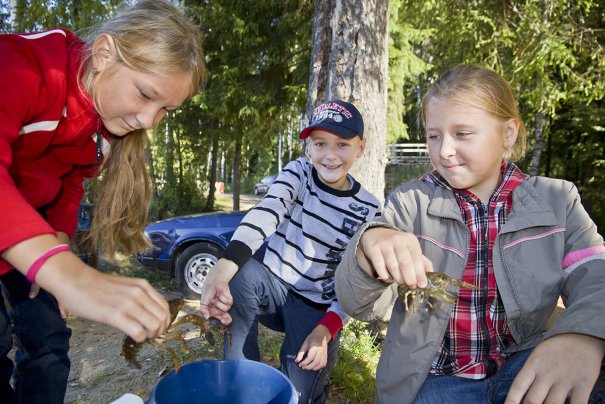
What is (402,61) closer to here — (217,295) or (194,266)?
(194,266)

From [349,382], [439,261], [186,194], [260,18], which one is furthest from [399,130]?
[439,261]

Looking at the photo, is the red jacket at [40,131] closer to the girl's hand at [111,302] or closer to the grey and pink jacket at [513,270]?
the girl's hand at [111,302]

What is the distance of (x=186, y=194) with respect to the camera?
1669cm

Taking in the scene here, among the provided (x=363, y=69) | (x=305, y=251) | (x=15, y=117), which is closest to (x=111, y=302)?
(x=15, y=117)

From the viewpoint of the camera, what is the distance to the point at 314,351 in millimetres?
2184

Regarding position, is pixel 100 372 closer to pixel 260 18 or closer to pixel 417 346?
pixel 417 346

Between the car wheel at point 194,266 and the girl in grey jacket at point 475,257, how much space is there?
465 cm

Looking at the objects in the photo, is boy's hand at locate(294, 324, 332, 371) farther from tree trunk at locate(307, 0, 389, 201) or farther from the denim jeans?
tree trunk at locate(307, 0, 389, 201)

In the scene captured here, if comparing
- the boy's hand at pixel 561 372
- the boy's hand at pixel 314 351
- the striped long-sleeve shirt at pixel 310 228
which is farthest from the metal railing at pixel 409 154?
the boy's hand at pixel 561 372

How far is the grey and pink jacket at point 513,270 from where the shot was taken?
168 centimetres

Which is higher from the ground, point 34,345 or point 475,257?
point 475,257

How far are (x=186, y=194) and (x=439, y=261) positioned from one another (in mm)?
15694

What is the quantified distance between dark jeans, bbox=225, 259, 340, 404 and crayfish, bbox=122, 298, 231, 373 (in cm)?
12

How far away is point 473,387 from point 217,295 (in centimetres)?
117
